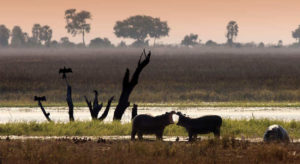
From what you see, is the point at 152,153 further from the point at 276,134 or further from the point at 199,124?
the point at 276,134

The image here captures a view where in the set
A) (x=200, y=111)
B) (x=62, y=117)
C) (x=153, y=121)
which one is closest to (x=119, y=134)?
(x=153, y=121)

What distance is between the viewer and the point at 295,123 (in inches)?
984

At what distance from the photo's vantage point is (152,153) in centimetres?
1627

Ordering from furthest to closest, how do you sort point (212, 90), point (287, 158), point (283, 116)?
point (212, 90), point (283, 116), point (287, 158)

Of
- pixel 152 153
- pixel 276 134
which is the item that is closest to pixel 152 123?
pixel 152 153

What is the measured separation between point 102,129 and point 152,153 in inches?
296

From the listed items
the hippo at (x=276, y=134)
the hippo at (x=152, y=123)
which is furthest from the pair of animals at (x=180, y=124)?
the hippo at (x=276, y=134)

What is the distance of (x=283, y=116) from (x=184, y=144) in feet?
53.9

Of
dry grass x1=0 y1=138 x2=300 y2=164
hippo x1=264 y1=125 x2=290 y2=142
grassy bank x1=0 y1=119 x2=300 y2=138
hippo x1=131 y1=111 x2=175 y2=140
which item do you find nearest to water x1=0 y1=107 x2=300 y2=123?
grassy bank x1=0 y1=119 x2=300 y2=138

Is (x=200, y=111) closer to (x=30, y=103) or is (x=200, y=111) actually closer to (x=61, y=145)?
(x=30, y=103)

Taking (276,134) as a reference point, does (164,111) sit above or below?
below

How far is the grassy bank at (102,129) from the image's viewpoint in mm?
23141

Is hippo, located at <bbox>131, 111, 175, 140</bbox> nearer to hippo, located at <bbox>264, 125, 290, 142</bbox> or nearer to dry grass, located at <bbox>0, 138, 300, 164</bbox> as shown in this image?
dry grass, located at <bbox>0, 138, 300, 164</bbox>

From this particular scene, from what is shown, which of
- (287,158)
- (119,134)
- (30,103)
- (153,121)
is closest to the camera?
(287,158)
